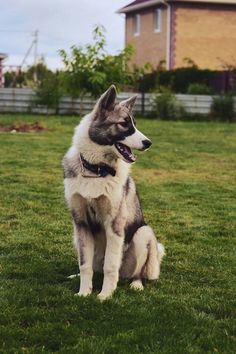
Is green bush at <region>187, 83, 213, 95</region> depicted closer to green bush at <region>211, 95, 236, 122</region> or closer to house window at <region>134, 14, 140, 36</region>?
green bush at <region>211, 95, 236, 122</region>

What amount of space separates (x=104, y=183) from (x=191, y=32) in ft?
99.2

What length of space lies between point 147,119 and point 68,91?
2.94 m

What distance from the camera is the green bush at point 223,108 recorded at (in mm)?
21798

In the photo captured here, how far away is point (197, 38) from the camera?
33656 mm

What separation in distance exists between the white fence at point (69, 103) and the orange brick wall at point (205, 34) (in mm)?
11137

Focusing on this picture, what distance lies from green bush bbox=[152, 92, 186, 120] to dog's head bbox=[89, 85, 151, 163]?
17.5m

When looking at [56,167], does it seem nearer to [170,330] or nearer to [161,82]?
[170,330]

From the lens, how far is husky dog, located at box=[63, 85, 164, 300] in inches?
171

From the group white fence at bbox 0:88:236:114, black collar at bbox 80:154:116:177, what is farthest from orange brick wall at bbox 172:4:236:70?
black collar at bbox 80:154:116:177

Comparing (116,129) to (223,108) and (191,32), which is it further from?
(191,32)

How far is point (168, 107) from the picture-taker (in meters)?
21.8

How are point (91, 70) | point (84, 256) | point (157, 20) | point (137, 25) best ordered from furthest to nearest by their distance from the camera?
point (137, 25), point (157, 20), point (91, 70), point (84, 256)

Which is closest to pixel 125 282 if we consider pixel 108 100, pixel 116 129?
pixel 116 129

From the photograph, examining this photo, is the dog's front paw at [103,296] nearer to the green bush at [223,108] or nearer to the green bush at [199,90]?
the green bush at [223,108]
